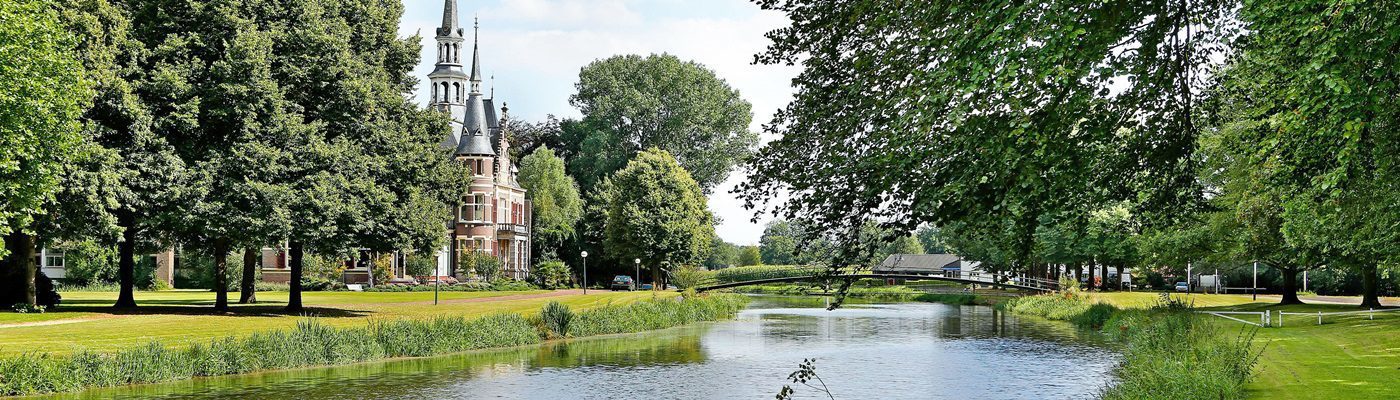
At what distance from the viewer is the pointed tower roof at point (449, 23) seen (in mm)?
75812

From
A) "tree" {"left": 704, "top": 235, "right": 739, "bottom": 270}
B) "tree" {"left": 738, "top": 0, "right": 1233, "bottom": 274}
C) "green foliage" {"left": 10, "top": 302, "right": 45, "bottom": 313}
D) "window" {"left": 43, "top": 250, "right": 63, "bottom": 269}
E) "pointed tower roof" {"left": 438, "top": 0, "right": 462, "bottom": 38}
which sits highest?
"pointed tower roof" {"left": 438, "top": 0, "right": 462, "bottom": 38}

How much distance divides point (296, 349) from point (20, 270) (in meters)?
15.0

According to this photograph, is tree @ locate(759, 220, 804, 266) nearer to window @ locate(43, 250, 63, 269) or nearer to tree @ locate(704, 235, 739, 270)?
tree @ locate(704, 235, 739, 270)

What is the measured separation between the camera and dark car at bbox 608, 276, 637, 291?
236ft

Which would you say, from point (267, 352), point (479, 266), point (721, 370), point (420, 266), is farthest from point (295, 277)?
point (479, 266)

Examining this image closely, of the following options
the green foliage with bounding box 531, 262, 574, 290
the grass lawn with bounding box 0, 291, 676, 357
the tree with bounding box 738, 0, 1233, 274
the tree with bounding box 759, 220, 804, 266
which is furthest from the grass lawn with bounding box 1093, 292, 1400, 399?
the tree with bounding box 759, 220, 804, 266

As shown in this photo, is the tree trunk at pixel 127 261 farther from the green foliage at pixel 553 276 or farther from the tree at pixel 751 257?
the tree at pixel 751 257

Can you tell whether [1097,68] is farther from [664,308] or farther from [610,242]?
[610,242]

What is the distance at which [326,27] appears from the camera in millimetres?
37000

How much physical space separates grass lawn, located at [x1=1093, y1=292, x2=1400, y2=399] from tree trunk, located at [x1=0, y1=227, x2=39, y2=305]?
34.6 m

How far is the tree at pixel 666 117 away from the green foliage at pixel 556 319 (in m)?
45.9

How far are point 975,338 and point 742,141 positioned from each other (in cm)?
4774

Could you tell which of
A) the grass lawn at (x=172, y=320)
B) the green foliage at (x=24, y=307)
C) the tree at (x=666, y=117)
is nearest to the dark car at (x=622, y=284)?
the tree at (x=666, y=117)

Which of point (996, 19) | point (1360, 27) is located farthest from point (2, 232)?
point (1360, 27)
